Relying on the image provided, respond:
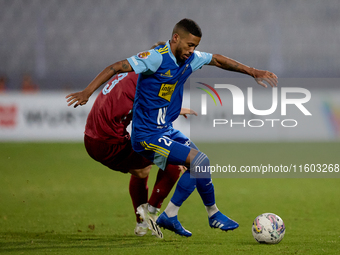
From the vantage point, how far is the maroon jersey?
499 centimetres

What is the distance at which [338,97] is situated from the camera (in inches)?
565

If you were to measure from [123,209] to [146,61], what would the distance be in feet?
10.3

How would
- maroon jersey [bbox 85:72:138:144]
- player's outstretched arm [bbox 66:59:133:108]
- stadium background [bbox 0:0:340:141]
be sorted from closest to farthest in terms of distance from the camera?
player's outstretched arm [bbox 66:59:133:108]
maroon jersey [bbox 85:72:138:144]
stadium background [bbox 0:0:340:141]

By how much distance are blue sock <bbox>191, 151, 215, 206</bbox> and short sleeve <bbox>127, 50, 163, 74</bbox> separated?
88 cm

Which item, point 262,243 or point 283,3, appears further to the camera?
point 283,3

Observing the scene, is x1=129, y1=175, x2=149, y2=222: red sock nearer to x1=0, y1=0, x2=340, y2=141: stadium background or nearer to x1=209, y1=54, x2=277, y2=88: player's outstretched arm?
x1=209, y1=54, x2=277, y2=88: player's outstretched arm

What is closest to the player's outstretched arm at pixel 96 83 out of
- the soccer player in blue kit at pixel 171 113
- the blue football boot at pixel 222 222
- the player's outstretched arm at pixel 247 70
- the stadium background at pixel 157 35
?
the soccer player in blue kit at pixel 171 113

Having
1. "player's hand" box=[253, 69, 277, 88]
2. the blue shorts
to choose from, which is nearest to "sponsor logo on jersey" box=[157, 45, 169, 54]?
the blue shorts

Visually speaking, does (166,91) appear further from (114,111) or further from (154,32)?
(154,32)

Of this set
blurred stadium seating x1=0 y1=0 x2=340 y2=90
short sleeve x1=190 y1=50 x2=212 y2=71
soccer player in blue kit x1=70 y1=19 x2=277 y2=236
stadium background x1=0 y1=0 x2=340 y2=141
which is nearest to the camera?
soccer player in blue kit x1=70 y1=19 x2=277 y2=236

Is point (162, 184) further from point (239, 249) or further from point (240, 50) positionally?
point (240, 50)

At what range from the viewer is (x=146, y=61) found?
13.4 ft

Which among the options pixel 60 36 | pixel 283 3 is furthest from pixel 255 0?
pixel 60 36

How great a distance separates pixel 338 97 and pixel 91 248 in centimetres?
1171
